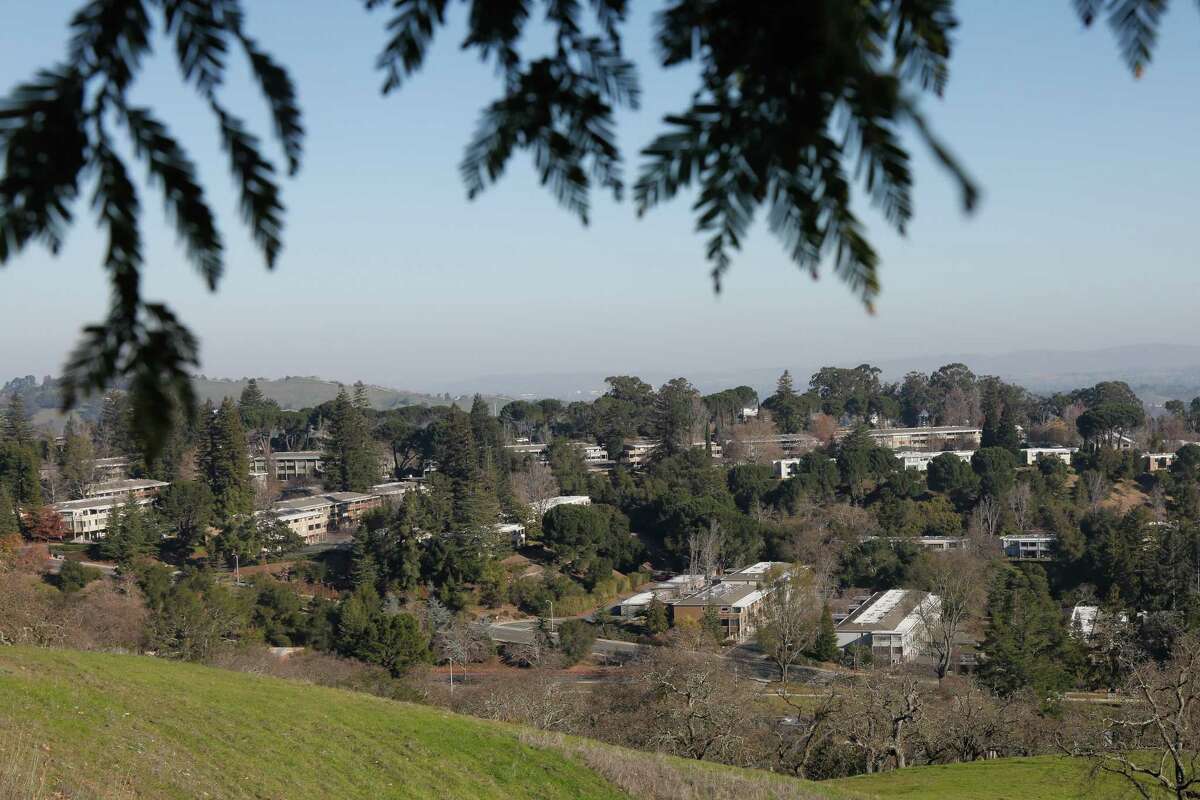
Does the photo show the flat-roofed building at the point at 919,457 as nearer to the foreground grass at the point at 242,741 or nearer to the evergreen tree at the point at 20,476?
the evergreen tree at the point at 20,476

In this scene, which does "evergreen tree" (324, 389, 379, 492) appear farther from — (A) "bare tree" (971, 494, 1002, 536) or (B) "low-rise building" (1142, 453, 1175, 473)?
(B) "low-rise building" (1142, 453, 1175, 473)

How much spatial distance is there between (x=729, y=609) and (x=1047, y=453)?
77.2 ft

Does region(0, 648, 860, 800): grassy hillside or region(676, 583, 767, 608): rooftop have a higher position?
region(0, 648, 860, 800): grassy hillside

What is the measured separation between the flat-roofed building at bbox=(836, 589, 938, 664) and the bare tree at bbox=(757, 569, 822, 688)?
3.05 ft

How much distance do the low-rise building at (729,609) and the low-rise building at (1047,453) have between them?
20285mm

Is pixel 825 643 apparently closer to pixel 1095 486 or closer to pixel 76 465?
pixel 1095 486

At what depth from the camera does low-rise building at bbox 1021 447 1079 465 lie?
4353cm

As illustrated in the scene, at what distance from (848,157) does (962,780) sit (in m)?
14.3

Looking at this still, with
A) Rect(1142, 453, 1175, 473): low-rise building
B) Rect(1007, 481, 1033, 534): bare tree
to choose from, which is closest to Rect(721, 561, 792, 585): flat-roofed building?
Rect(1007, 481, 1033, 534): bare tree

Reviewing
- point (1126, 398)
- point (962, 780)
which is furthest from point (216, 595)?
point (1126, 398)

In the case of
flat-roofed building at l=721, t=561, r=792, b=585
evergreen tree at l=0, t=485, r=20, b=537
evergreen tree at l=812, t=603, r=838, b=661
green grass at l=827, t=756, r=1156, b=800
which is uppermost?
evergreen tree at l=0, t=485, r=20, b=537

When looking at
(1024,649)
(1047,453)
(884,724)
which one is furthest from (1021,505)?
(884,724)

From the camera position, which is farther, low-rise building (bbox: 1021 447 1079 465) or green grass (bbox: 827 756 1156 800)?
low-rise building (bbox: 1021 447 1079 465)

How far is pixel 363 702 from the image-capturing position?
13.8m
